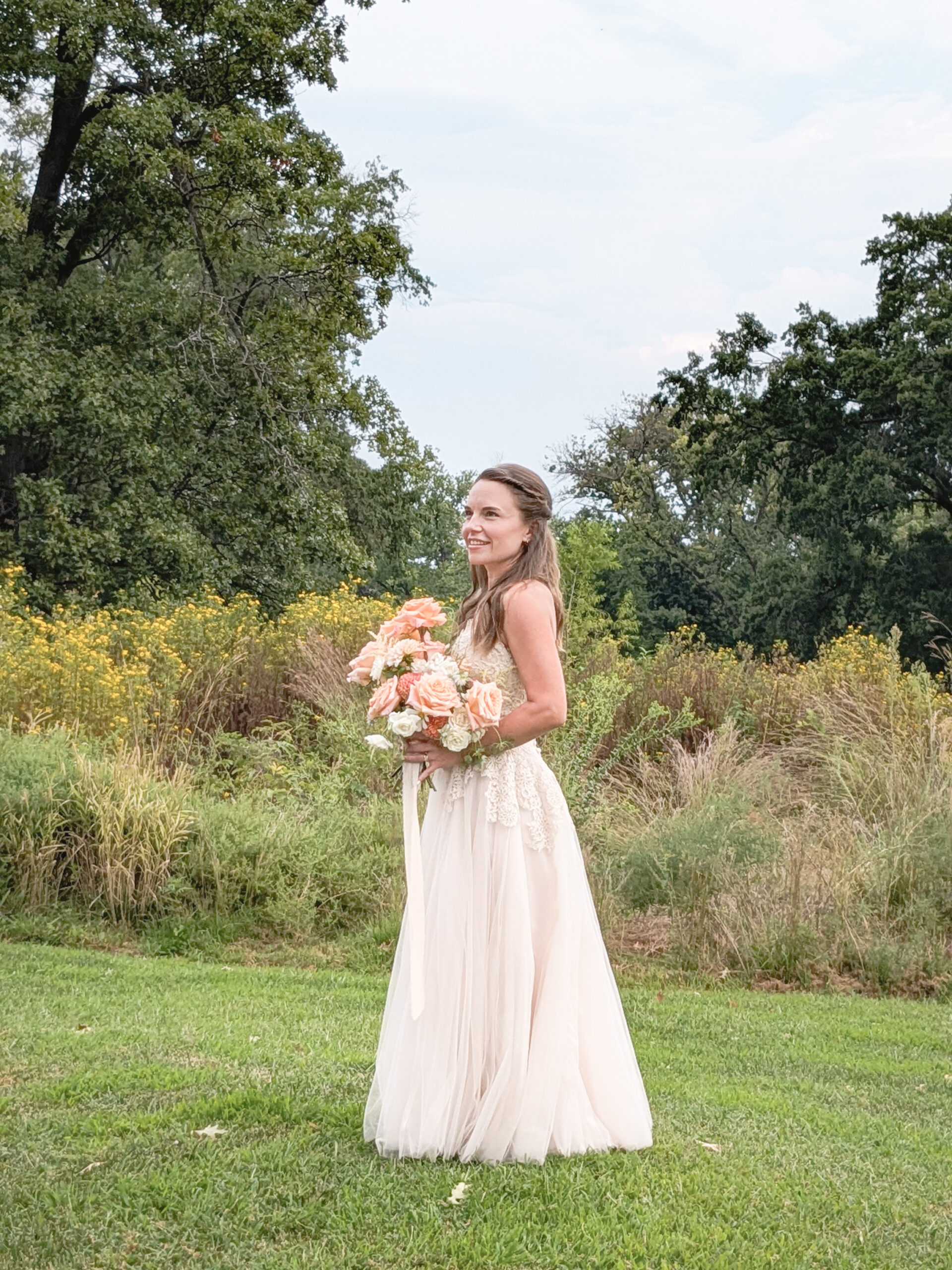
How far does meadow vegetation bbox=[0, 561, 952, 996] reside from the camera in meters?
8.39

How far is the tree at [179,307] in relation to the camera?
61.4 feet

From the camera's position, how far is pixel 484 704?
157 inches

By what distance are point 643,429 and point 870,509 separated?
14.6 meters

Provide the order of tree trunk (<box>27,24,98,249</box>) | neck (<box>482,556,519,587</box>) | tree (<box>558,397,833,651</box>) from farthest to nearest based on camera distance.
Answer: tree (<box>558,397,833,651</box>)
tree trunk (<box>27,24,98,249</box>)
neck (<box>482,556,519,587</box>)

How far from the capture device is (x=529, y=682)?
4.12 metres

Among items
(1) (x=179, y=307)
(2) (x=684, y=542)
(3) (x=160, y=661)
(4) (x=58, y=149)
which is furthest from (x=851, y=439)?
(3) (x=160, y=661)

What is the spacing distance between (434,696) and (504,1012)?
40.0 inches

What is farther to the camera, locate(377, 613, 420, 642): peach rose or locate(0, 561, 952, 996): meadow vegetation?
locate(0, 561, 952, 996): meadow vegetation

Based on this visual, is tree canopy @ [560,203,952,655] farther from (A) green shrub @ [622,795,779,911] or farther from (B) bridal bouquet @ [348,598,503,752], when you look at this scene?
(B) bridal bouquet @ [348,598,503,752]

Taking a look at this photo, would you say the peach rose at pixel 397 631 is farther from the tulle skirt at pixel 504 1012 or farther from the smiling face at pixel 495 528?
the tulle skirt at pixel 504 1012

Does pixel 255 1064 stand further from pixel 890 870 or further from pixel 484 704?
pixel 890 870

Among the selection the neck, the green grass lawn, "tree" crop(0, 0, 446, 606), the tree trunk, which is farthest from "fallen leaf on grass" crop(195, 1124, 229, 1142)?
the tree trunk

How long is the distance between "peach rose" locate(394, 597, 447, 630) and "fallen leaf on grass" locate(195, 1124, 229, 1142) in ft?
5.84

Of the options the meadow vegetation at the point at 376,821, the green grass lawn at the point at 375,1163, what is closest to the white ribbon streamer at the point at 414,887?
the green grass lawn at the point at 375,1163
